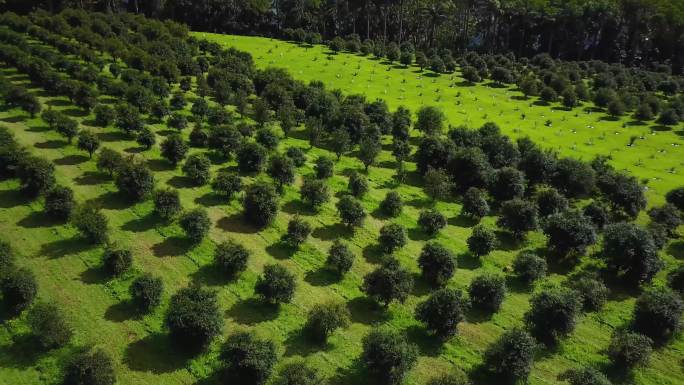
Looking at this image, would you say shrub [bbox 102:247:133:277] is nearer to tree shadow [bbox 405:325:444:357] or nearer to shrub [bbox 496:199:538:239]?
tree shadow [bbox 405:325:444:357]

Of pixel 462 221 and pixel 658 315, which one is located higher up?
pixel 462 221

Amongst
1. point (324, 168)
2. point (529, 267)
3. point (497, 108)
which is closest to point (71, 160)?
point (324, 168)

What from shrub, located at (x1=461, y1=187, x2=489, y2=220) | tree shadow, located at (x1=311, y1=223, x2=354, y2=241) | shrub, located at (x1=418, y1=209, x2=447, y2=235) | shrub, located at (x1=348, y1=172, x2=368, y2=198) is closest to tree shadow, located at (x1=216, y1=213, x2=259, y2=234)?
tree shadow, located at (x1=311, y1=223, x2=354, y2=241)

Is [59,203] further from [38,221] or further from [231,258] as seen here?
[231,258]

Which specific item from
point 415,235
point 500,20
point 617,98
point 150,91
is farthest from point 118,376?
point 500,20

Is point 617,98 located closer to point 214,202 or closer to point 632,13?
point 632,13
